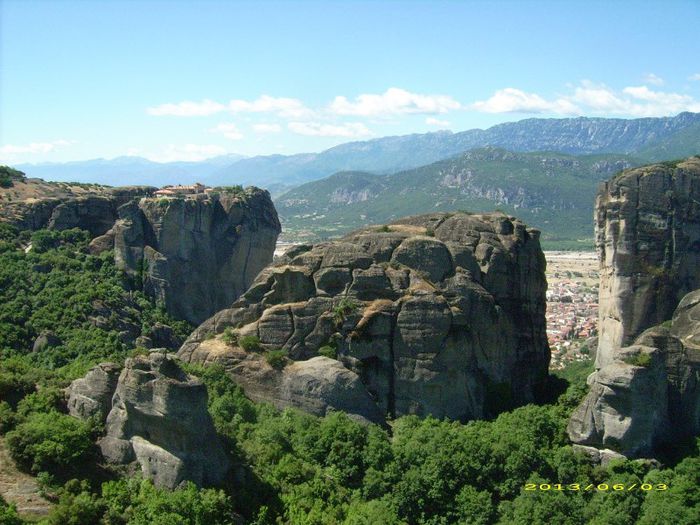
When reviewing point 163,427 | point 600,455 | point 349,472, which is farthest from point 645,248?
point 163,427

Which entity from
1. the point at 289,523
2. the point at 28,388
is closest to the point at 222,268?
the point at 28,388

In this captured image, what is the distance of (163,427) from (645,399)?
18.8 m

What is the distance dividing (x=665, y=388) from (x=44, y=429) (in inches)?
970

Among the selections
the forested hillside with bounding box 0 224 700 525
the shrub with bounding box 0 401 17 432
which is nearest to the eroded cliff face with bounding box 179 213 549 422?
the forested hillside with bounding box 0 224 700 525

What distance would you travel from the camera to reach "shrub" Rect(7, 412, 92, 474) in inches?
1016

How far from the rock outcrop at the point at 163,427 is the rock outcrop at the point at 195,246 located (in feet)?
116

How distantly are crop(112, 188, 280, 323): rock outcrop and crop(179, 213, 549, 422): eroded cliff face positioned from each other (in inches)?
1010

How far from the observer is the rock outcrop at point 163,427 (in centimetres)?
2634

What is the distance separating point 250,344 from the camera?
3638cm

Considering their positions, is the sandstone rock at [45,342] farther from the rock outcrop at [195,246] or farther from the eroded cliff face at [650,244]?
the eroded cliff face at [650,244]

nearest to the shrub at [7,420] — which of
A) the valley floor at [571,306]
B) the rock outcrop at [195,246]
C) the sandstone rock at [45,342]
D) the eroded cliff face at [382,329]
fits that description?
the eroded cliff face at [382,329]

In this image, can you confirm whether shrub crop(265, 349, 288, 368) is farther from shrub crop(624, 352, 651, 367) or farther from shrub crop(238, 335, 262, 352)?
shrub crop(624, 352, 651, 367)

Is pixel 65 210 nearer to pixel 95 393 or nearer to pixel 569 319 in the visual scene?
pixel 95 393

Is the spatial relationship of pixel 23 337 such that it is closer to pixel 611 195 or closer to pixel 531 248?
pixel 531 248
